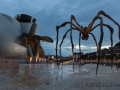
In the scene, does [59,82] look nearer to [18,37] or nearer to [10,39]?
[10,39]

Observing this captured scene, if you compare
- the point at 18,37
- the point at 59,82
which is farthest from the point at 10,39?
the point at 59,82

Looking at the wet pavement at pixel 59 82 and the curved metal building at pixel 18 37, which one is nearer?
the wet pavement at pixel 59 82

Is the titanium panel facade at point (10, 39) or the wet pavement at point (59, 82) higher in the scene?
the titanium panel facade at point (10, 39)

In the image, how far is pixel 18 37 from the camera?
175 ft

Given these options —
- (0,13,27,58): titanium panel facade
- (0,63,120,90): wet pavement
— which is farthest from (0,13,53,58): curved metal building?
(0,63,120,90): wet pavement

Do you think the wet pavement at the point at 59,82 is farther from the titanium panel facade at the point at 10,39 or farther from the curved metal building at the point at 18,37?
the curved metal building at the point at 18,37

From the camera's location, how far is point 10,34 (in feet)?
158

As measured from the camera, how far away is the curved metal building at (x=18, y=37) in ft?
148

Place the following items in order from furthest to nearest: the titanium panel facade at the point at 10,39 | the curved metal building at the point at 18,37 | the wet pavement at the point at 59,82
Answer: the curved metal building at the point at 18,37 → the titanium panel facade at the point at 10,39 → the wet pavement at the point at 59,82

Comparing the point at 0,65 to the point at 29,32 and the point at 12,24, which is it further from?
the point at 29,32

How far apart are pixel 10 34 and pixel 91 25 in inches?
1714

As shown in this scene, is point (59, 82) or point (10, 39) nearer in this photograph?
point (59, 82)

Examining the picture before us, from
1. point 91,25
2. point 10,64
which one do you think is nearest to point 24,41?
point 10,64

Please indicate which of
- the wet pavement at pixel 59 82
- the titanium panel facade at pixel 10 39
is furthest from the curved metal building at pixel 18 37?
the wet pavement at pixel 59 82
